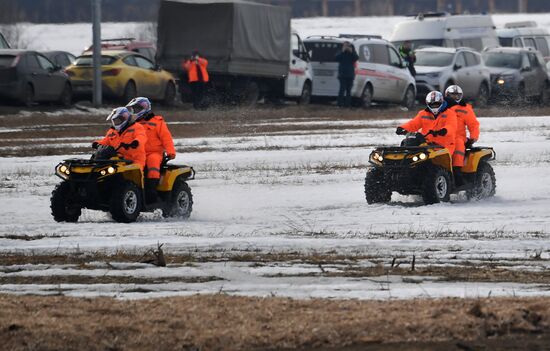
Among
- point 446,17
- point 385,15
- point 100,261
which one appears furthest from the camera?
point 385,15

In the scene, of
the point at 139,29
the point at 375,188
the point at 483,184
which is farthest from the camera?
the point at 139,29

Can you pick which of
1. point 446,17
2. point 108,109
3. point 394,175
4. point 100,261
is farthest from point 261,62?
point 100,261

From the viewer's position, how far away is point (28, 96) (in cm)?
3550

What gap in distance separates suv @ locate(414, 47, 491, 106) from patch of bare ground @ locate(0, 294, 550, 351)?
31545 mm

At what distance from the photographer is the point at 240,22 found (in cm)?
3947

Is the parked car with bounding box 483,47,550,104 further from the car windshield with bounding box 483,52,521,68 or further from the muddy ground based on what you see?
the muddy ground

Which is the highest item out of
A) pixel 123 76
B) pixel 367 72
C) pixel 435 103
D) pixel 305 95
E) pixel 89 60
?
pixel 435 103

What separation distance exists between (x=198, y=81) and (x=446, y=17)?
37.5 ft

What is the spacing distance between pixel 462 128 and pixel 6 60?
60.4ft

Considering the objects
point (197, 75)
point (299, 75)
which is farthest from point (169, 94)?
point (299, 75)

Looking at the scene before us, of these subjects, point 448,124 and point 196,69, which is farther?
point 196,69

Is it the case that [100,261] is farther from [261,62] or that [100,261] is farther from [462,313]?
[261,62]

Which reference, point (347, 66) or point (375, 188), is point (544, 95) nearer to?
point (347, 66)

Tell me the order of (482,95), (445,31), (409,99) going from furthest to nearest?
(445,31) → (482,95) → (409,99)
